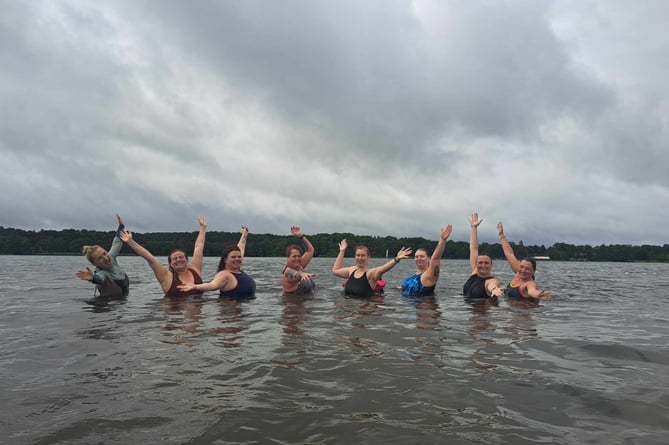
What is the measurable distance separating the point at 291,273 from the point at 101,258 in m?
5.11

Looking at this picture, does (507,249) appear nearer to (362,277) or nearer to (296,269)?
(362,277)

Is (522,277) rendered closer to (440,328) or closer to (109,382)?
(440,328)

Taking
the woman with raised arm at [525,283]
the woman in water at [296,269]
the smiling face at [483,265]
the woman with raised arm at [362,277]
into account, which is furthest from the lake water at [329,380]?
the woman with raised arm at [362,277]

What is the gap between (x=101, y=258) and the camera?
34.9ft

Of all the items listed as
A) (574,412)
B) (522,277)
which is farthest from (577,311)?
(574,412)

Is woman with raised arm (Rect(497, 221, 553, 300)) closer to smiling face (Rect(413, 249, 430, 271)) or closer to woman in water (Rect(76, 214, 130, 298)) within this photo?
smiling face (Rect(413, 249, 430, 271))

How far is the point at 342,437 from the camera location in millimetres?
3100

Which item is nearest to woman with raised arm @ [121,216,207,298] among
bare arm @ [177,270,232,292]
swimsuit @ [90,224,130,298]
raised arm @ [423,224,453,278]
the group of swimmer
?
the group of swimmer

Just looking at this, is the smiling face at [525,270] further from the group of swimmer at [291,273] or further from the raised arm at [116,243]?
the raised arm at [116,243]

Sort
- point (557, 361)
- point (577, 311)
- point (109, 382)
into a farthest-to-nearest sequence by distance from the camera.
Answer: point (577, 311) < point (557, 361) < point (109, 382)

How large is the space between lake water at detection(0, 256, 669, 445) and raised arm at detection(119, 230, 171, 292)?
1.75 meters

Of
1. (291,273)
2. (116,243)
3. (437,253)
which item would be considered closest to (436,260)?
(437,253)

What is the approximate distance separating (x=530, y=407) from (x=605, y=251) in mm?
144350

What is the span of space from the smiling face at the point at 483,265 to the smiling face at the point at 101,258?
34.3 feet
